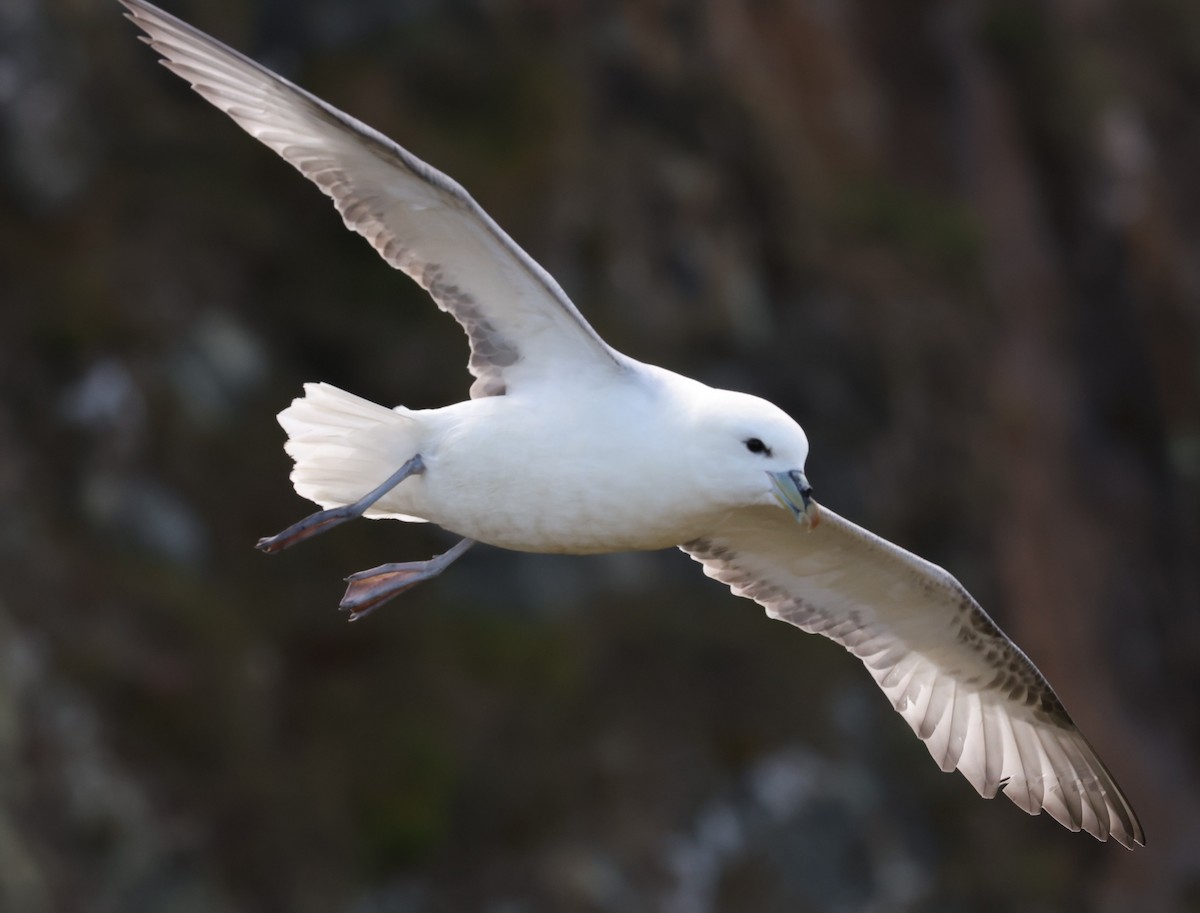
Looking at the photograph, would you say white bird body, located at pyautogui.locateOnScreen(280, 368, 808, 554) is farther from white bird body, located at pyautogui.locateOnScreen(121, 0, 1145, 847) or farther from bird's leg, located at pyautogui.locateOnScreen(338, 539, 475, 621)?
bird's leg, located at pyautogui.locateOnScreen(338, 539, 475, 621)

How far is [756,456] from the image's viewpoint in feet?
15.8

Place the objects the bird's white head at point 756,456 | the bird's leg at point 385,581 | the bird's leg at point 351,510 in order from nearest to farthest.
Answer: the bird's white head at point 756,456, the bird's leg at point 351,510, the bird's leg at point 385,581

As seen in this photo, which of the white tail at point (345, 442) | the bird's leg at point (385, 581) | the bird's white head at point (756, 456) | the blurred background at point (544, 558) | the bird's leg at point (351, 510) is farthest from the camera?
the blurred background at point (544, 558)

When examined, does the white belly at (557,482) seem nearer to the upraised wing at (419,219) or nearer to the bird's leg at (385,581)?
the upraised wing at (419,219)

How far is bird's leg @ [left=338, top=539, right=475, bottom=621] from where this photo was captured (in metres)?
5.58

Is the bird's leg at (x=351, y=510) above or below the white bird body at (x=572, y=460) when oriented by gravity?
below

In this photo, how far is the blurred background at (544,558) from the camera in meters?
10.1

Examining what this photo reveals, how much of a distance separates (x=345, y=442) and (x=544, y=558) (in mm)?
6273

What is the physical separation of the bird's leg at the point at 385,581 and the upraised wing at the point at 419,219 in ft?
1.87

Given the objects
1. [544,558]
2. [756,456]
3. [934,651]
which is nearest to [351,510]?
[756,456]

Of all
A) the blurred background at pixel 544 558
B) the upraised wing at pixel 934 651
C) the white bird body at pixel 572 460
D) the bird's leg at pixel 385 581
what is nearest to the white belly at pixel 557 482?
the white bird body at pixel 572 460

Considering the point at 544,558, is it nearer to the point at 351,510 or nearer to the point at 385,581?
the point at 385,581

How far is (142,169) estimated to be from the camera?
11.5 meters

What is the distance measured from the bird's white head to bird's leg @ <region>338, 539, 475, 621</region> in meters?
0.97
